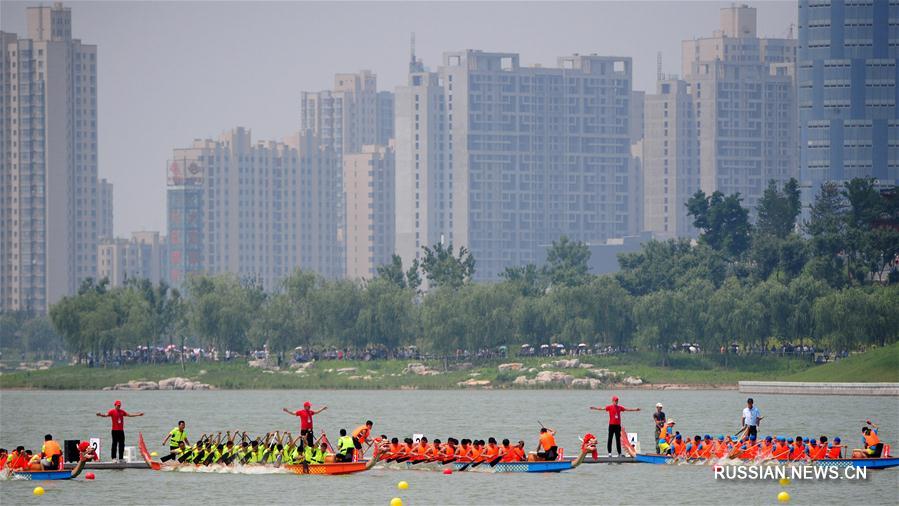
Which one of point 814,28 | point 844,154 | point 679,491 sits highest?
point 814,28

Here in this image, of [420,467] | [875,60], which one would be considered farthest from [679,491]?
[875,60]

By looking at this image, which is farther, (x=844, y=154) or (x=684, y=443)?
(x=844, y=154)

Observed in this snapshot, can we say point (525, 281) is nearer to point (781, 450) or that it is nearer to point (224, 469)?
point (224, 469)

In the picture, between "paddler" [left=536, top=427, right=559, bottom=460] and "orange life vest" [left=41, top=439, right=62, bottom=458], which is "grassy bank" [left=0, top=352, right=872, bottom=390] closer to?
"paddler" [left=536, top=427, right=559, bottom=460]

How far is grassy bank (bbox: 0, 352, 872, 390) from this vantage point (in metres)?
116

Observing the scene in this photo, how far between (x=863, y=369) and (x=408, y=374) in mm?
35437

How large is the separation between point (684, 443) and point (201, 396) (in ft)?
215

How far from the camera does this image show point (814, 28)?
192 metres

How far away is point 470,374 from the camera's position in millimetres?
121875

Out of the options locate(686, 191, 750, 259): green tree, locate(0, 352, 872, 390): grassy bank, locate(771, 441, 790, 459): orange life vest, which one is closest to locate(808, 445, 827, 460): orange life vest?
locate(771, 441, 790, 459): orange life vest

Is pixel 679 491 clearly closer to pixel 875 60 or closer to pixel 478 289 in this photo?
pixel 478 289

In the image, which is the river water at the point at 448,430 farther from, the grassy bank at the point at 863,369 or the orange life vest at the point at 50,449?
the grassy bank at the point at 863,369

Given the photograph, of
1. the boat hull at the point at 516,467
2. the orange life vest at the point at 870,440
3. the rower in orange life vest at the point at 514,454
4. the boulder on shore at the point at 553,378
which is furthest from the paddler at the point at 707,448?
the boulder on shore at the point at 553,378

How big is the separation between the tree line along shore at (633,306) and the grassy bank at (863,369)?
3.18 m
